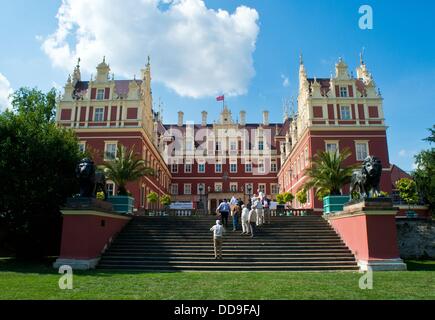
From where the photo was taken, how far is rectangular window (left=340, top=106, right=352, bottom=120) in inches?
1300

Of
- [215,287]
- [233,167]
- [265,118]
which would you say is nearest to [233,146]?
[233,167]

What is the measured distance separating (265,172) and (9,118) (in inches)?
1593

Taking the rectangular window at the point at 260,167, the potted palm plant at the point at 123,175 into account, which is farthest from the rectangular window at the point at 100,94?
the rectangular window at the point at 260,167

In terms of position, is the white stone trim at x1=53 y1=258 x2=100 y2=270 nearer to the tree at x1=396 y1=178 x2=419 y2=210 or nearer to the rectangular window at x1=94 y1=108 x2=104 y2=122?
the rectangular window at x1=94 y1=108 x2=104 y2=122

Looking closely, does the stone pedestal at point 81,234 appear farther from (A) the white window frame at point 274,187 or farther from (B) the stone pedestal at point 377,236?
(A) the white window frame at point 274,187

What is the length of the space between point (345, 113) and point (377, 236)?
71.6 ft

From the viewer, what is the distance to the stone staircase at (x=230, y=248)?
555 inches

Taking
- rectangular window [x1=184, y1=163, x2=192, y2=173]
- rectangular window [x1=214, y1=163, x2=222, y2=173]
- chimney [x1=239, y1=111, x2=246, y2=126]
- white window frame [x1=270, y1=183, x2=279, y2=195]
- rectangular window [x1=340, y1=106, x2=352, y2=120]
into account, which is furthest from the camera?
chimney [x1=239, y1=111, x2=246, y2=126]

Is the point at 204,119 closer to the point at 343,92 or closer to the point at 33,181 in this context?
the point at 343,92

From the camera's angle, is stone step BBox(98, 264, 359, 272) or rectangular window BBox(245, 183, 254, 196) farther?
rectangular window BBox(245, 183, 254, 196)

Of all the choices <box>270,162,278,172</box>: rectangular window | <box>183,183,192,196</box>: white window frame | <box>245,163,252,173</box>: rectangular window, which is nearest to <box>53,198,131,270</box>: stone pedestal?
<box>183,183,192,196</box>: white window frame

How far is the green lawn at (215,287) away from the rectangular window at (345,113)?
78.1 feet

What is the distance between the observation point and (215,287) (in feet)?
30.0

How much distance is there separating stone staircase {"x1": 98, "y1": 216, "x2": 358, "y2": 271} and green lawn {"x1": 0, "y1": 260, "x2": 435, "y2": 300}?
279 centimetres
